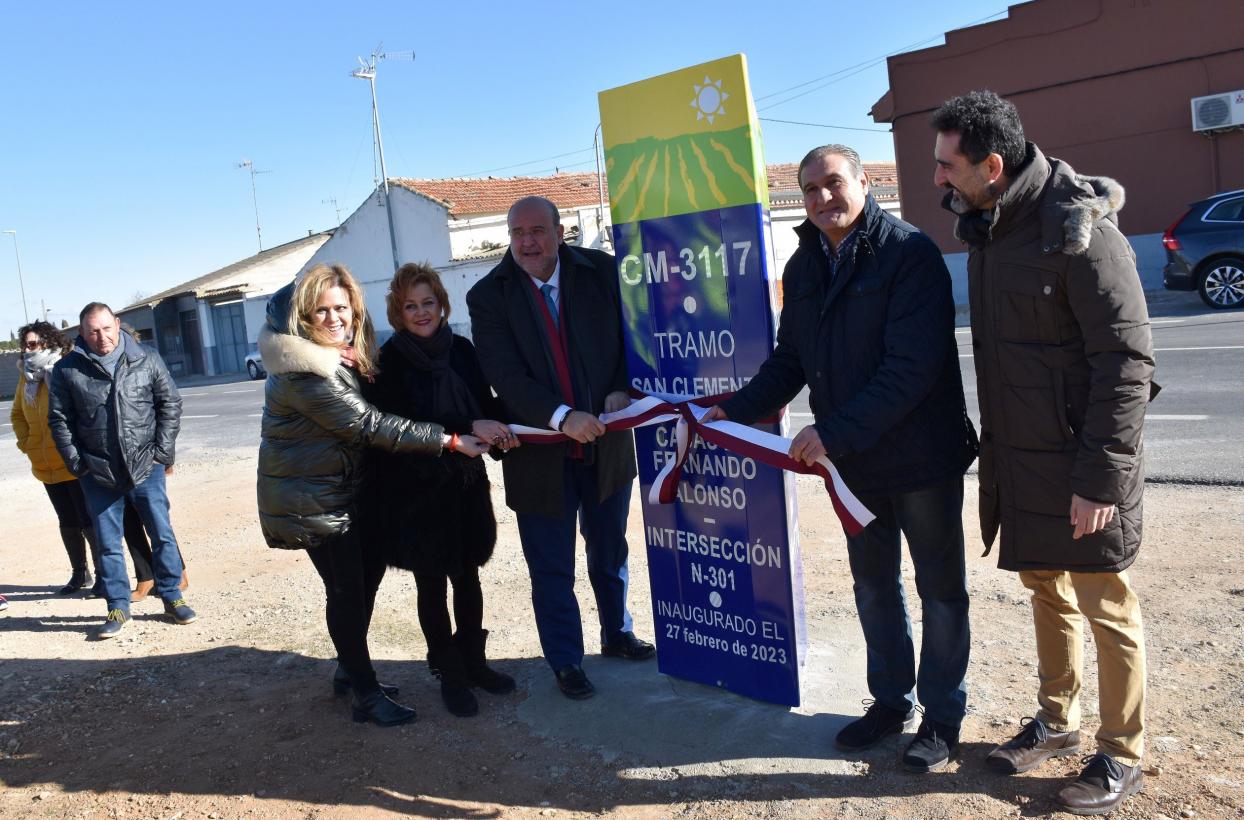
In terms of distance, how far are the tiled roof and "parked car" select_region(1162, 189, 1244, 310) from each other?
2287 centimetres

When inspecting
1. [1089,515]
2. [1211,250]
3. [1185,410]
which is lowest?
[1185,410]

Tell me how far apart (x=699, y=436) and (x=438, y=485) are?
3.67 feet

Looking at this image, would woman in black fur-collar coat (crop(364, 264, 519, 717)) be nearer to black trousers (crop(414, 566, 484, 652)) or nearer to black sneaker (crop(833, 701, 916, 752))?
black trousers (crop(414, 566, 484, 652))

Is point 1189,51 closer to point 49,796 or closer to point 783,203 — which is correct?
point 783,203

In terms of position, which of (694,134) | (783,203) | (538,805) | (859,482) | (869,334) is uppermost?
(783,203)

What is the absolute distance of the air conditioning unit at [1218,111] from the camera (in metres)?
19.8

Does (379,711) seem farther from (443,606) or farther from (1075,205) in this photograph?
(1075,205)

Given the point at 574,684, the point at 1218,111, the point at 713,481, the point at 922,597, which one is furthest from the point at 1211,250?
the point at 574,684

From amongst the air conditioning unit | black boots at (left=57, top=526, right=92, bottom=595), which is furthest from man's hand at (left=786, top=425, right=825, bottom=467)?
the air conditioning unit

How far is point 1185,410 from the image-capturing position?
865cm

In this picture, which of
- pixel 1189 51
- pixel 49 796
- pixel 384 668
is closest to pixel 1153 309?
pixel 1189 51

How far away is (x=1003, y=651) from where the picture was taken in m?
4.15

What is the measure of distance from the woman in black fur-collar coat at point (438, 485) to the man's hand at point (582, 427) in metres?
0.28

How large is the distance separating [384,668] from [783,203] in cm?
3394
